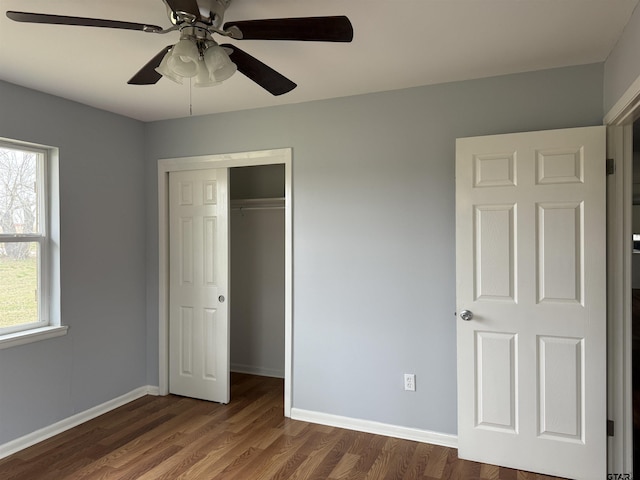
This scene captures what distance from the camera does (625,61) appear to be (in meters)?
2.14

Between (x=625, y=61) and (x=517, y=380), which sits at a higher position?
(x=625, y=61)

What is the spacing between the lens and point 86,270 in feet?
11.0

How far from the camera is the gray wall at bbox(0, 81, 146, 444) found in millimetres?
2906

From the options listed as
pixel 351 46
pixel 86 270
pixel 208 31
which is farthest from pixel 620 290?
pixel 86 270

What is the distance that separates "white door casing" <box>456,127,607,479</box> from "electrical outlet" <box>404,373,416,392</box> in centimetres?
35

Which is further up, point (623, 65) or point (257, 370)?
point (623, 65)

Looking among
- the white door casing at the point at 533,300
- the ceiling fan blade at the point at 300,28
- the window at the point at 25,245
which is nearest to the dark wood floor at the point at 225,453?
the white door casing at the point at 533,300

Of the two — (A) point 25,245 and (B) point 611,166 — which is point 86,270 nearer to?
(A) point 25,245

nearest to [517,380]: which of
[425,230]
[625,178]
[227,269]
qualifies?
[425,230]

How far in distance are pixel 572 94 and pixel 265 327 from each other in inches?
129

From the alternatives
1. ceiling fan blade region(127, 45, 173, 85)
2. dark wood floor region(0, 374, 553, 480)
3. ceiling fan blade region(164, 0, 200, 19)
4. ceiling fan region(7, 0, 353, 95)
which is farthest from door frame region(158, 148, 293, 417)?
ceiling fan blade region(164, 0, 200, 19)

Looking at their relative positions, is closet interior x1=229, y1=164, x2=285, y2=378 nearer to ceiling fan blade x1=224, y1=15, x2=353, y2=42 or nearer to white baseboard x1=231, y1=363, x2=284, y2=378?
white baseboard x1=231, y1=363, x2=284, y2=378

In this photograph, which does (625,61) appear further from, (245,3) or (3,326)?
(3,326)

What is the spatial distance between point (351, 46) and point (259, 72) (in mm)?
640
